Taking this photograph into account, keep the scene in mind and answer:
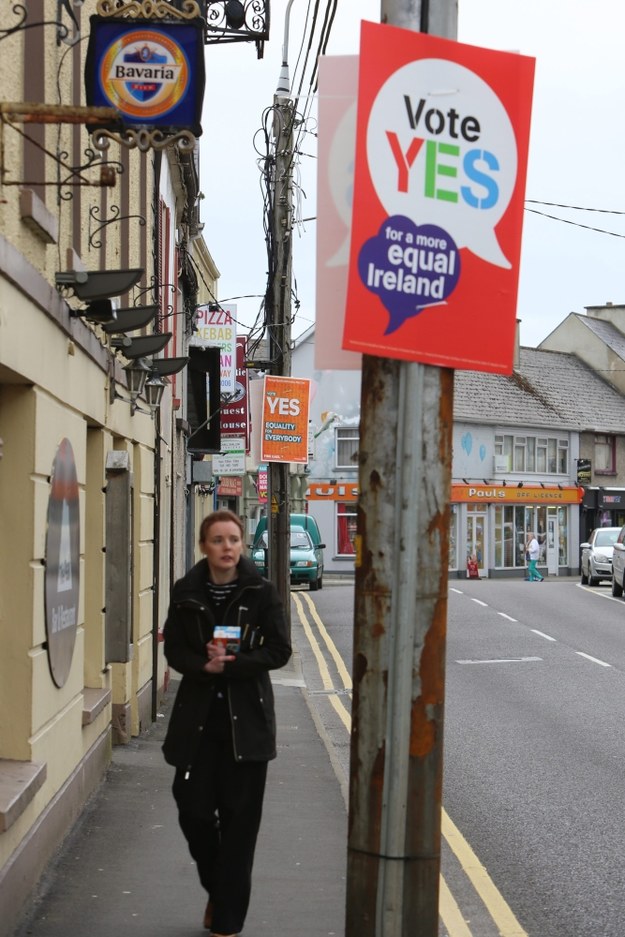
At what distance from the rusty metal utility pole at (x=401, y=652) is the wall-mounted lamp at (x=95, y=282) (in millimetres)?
3750

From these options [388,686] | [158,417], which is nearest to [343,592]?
[158,417]

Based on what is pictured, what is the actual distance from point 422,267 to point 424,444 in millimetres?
556

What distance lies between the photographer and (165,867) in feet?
24.6

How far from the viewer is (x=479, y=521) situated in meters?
57.9

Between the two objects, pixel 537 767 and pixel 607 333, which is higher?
pixel 607 333

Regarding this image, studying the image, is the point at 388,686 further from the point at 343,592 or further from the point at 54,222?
the point at 343,592

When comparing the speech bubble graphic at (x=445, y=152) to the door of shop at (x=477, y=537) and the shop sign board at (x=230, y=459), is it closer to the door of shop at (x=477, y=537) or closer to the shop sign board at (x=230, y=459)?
the shop sign board at (x=230, y=459)

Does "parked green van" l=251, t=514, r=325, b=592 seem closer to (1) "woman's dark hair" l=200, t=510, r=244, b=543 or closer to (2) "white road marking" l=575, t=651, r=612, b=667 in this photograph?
(2) "white road marking" l=575, t=651, r=612, b=667

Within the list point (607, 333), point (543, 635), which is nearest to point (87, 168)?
point (543, 635)

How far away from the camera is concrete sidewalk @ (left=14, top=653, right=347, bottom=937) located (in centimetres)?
636

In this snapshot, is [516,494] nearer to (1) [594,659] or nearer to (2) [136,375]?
(1) [594,659]

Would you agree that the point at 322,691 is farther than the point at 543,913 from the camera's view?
Yes

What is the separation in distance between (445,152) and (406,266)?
39 cm

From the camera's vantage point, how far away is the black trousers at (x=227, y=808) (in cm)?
581
